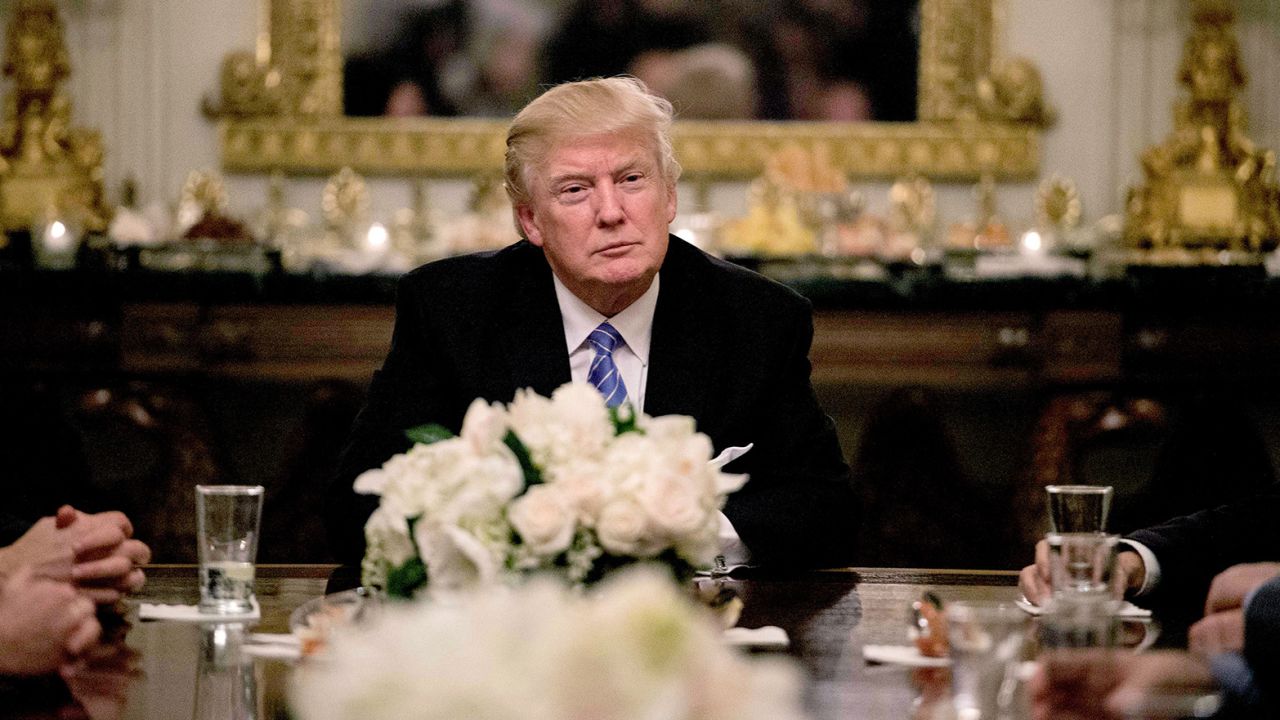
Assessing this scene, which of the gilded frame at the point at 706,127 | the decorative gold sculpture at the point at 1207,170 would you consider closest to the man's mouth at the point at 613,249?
the decorative gold sculpture at the point at 1207,170

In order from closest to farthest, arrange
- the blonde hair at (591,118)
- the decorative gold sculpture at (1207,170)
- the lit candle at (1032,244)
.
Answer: the blonde hair at (591,118) → the lit candle at (1032,244) → the decorative gold sculpture at (1207,170)

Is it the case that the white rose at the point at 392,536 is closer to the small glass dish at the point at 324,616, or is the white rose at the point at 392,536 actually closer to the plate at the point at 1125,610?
the small glass dish at the point at 324,616

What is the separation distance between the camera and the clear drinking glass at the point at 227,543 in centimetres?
178

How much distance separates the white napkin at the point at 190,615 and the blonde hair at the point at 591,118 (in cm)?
96

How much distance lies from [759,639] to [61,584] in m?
0.72

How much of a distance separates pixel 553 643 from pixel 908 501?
12.5 ft

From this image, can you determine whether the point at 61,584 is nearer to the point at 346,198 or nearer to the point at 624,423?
the point at 624,423

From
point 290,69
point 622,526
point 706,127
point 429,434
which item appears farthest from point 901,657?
point 290,69

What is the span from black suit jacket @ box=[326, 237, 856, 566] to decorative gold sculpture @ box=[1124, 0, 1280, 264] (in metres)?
3.57

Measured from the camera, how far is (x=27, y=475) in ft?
10.9

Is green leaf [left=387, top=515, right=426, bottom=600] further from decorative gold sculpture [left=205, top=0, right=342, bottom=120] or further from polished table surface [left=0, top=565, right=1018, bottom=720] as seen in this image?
decorative gold sculpture [left=205, top=0, right=342, bottom=120]

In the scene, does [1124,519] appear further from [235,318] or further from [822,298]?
[235,318]

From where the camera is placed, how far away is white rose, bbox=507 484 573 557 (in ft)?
4.18

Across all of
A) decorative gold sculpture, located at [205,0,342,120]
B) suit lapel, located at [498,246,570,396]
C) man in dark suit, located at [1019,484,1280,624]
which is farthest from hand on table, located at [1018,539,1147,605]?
decorative gold sculpture, located at [205,0,342,120]
